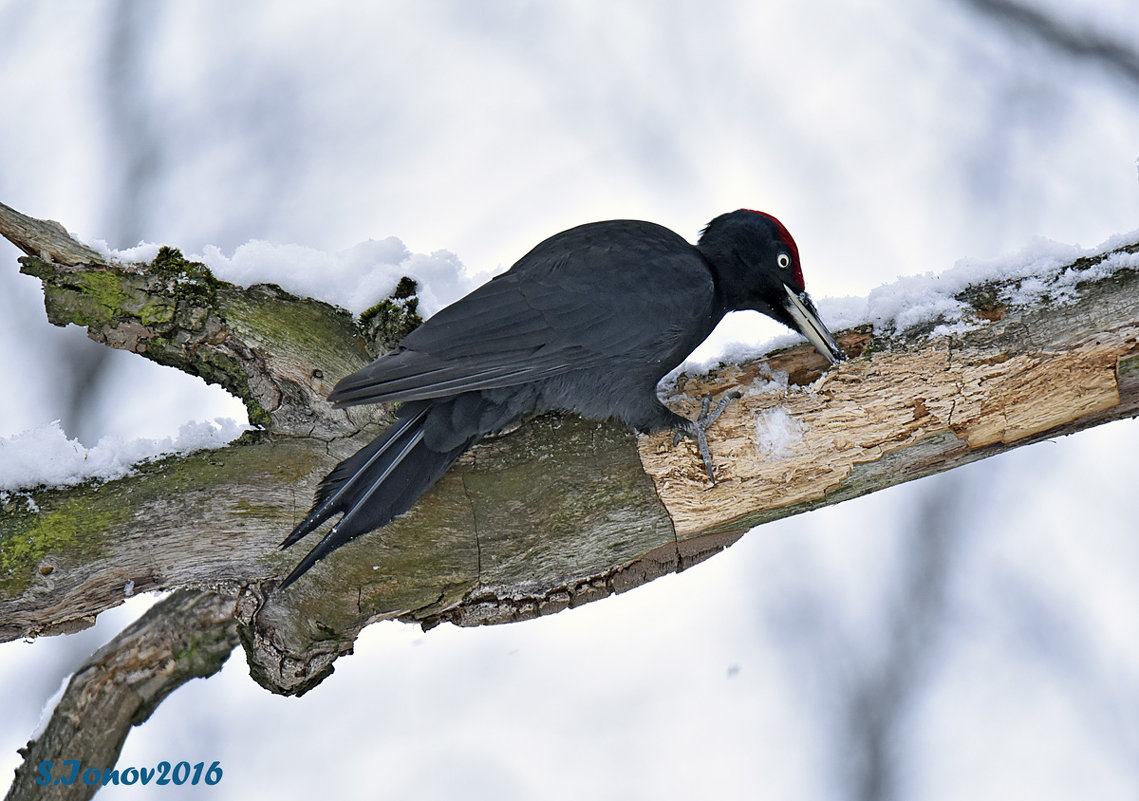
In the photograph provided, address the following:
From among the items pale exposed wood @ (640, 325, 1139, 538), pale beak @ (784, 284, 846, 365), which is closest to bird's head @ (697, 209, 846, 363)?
pale beak @ (784, 284, 846, 365)

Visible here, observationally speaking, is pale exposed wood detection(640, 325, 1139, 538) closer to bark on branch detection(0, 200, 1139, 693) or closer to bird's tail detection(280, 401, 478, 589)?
bark on branch detection(0, 200, 1139, 693)

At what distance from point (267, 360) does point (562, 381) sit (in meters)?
0.93

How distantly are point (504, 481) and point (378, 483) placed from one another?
15.2 inches

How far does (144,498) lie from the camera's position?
2332 mm

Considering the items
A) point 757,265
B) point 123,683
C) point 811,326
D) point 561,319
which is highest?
point 757,265

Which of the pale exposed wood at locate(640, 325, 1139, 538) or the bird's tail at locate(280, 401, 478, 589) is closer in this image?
the bird's tail at locate(280, 401, 478, 589)

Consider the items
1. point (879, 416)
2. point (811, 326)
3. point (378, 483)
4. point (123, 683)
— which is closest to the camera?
point (378, 483)

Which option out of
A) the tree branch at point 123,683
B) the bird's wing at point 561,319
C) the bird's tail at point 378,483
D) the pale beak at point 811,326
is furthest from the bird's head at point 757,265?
the tree branch at point 123,683

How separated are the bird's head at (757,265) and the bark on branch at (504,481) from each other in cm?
25

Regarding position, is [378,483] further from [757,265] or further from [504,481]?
[757,265]

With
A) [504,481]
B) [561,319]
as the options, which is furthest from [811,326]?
[504,481]

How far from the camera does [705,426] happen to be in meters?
2.41

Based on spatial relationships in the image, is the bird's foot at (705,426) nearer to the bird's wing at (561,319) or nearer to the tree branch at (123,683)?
the bird's wing at (561,319)

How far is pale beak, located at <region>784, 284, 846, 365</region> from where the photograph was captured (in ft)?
8.01
